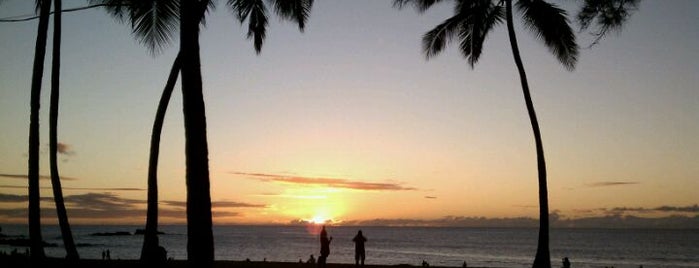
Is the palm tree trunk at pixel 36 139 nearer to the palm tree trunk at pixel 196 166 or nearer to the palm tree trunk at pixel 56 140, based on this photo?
the palm tree trunk at pixel 56 140

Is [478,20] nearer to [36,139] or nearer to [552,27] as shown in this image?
[552,27]

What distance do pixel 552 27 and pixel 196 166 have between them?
13326 millimetres

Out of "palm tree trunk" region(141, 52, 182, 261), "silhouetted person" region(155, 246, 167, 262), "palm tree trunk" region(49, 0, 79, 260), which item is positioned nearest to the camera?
"silhouetted person" region(155, 246, 167, 262)

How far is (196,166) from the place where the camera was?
38.3 feet

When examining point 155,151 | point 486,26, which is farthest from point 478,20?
point 155,151

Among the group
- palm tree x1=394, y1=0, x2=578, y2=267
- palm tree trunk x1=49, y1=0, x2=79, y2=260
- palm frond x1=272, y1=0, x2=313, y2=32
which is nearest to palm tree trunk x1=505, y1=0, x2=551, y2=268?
palm tree x1=394, y1=0, x2=578, y2=267

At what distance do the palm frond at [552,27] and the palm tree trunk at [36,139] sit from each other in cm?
1435

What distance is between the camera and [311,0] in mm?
18406

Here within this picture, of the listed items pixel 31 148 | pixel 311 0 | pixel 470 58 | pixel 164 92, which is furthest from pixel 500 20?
pixel 31 148

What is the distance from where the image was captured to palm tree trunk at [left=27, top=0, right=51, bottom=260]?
17.0 metres

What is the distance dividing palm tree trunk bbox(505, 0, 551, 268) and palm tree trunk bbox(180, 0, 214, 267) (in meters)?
10.1

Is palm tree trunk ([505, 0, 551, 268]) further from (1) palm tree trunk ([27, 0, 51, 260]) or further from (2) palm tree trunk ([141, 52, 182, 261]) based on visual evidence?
(1) palm tree trunk ([27, 0, 51, 260])

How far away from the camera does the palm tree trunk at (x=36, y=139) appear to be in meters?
17.0

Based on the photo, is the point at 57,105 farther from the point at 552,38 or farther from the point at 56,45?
the point at 552,38
